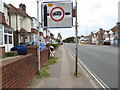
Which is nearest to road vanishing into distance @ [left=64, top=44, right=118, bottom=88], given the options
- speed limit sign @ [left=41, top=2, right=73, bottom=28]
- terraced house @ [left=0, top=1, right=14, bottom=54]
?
speed limit sign @ [left=41, top=2, right=73, bottom=28]

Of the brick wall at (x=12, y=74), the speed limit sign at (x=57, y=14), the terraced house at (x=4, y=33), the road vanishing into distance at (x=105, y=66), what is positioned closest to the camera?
the brick wall at (x=12, y=74)

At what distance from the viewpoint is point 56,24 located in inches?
226

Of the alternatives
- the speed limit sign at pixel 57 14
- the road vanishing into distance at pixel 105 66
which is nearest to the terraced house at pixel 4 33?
the speed limit sign at pixel 57 14

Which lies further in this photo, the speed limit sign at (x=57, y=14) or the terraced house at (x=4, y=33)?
the terraced house at (x=4, y=33)

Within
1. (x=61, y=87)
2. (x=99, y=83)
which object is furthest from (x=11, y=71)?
(x=99, y=83)

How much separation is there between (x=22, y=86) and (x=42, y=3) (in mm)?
4079

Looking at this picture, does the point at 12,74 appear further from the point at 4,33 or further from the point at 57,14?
the point at 4,33

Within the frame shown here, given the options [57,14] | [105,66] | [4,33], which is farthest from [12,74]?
[4,33]

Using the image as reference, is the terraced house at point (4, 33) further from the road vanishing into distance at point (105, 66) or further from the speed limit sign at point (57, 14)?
the road vanishing into distance at point (105, 66)

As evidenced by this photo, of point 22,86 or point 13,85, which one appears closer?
point 13,85

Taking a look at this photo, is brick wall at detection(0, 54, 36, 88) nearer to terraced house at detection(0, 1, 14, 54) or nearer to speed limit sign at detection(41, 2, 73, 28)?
speed limit sign at detection(41, 2, 73, 28)

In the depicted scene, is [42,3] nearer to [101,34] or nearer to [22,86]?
[22,86]

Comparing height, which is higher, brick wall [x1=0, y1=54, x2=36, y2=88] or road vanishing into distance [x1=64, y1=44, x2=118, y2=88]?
brick wall [x1=0, y1=54, x2=36, y2=88]

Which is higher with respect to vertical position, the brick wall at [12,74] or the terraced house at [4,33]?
the terraced house at [4,33]
